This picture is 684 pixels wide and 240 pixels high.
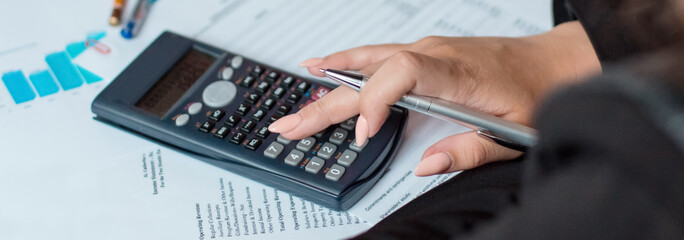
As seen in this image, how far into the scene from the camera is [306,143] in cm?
49

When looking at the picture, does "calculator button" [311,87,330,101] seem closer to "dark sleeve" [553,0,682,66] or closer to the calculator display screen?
the calculator display screen

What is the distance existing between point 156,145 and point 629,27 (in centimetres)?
37

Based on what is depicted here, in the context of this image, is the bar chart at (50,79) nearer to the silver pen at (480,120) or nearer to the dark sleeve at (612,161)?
the silver pen at (480,120)

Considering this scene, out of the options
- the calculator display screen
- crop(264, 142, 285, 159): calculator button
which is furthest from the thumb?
the calculator display screen

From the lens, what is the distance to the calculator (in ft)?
1.56

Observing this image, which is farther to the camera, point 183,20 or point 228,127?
point 183,20

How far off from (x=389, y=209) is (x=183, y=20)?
0.99 feet

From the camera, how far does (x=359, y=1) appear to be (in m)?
0.67

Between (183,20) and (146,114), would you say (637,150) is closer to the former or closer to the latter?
(146,114)

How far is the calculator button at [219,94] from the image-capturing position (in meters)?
0.53

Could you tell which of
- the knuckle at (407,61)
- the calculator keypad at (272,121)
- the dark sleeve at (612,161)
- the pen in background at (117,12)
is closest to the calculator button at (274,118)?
the calculator keypad at (272,121)

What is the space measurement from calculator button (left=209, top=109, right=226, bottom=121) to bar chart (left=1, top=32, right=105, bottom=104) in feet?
0.45

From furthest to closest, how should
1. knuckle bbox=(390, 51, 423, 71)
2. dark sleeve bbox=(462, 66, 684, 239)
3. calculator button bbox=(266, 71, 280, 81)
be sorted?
1. calculator button bbox=(266, 71, 280, 81)
2. knuckle bbox=(390, 51, 423, 71)
3. dark sleeve bbox=(462, 66, 684, 239)

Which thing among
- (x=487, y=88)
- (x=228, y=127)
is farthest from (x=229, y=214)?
(x=487, y=88)
